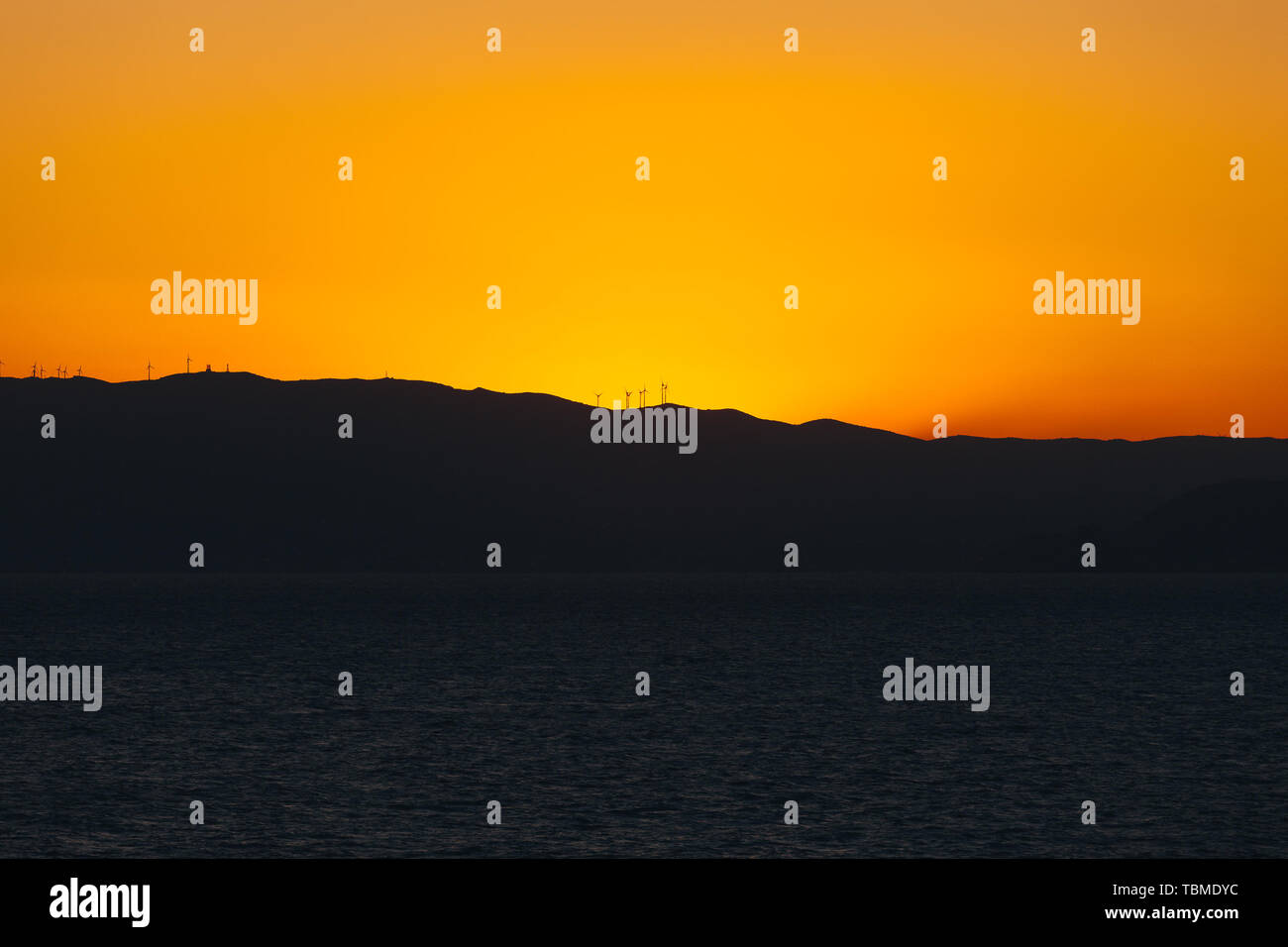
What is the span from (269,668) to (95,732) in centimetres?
5191

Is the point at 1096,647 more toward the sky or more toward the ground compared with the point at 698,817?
more toward the sky

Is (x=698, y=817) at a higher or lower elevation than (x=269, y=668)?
lower

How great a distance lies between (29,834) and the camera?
56.6 m

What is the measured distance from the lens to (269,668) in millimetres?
142000

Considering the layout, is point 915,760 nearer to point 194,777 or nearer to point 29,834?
point 194,777
